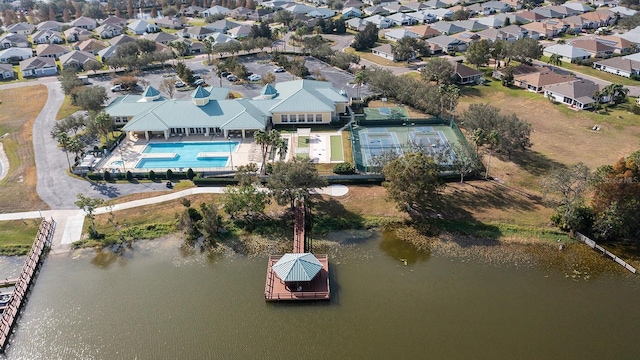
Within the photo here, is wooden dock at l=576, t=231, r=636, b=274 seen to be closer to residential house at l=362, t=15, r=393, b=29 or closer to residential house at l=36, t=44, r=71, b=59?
residential house at l=362, t=15, r=393, b=29

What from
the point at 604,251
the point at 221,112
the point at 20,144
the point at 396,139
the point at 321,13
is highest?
the point at 321,13

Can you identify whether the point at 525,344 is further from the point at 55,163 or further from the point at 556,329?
the point at 55,163

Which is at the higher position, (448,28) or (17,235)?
(448,28)

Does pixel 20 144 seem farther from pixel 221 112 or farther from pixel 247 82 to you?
pixel 247 82

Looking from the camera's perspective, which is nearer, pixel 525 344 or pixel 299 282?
pixel 525 344

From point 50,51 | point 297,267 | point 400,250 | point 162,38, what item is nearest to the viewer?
point 297,267

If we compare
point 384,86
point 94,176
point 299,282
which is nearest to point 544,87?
point 384,86

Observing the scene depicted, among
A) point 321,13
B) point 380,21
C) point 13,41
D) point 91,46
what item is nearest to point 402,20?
point 380,21
